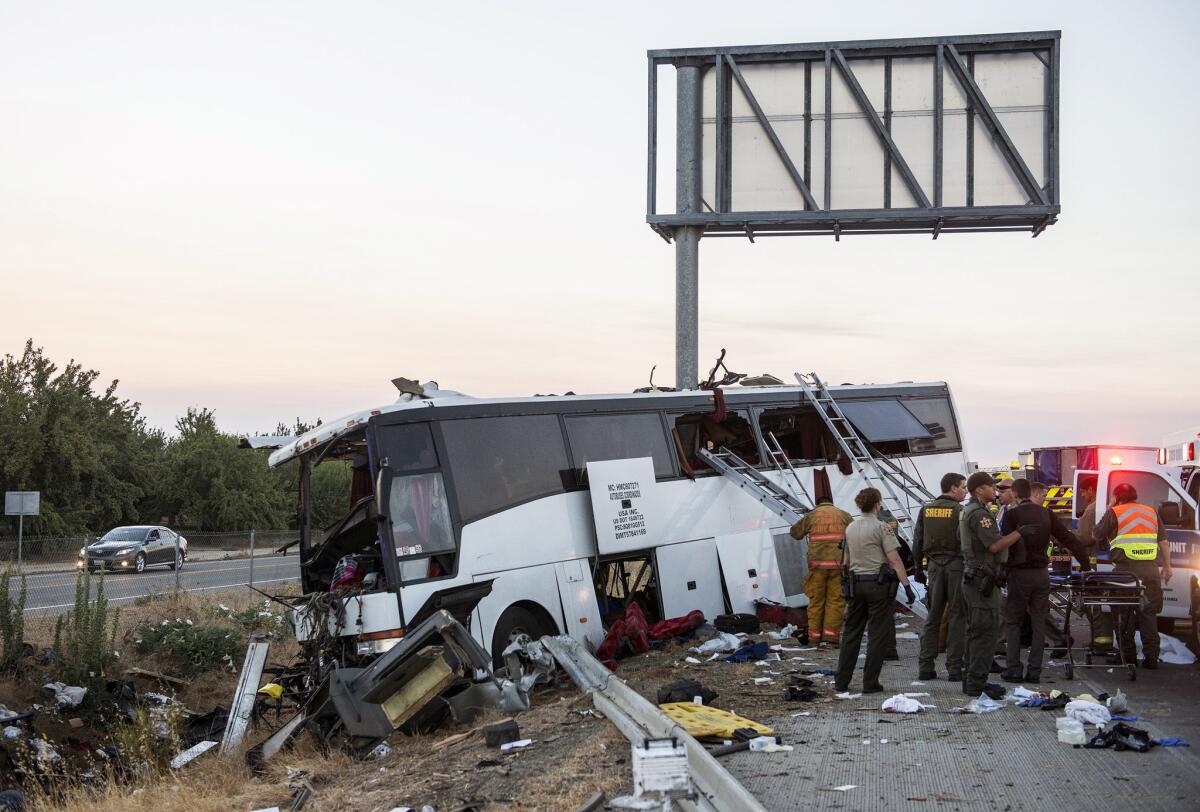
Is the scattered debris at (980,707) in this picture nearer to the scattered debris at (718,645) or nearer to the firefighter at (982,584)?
the firefighter at (982,584)

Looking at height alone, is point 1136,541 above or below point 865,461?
below

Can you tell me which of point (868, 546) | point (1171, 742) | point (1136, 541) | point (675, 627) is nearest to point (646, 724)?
point (868, 546)

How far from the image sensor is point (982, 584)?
9930mm

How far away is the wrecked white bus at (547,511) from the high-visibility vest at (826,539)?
1.94 meters

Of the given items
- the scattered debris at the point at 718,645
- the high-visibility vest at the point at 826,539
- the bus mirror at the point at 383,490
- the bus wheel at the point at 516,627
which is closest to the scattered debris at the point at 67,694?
the bus mirror at the point at 383,490

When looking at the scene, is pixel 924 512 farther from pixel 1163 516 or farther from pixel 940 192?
pixel 940 192

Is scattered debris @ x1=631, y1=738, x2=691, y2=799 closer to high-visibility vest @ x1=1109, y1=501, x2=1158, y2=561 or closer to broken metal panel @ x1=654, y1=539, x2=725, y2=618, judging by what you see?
high-visibility vest @ x1=1109, y1=501, x2=1158, y2=561

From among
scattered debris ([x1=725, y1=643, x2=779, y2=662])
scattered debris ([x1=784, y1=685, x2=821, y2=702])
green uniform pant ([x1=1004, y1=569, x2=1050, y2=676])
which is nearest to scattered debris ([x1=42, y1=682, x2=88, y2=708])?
scattered debris ([x1=725, y1=643, x2=779, y2=662])

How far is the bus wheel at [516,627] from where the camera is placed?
1218 cm

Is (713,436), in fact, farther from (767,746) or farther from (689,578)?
(767,746)

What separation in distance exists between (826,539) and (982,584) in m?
3.55

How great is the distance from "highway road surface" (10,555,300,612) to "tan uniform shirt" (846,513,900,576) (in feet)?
46.8

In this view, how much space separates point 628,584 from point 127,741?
18.9ft

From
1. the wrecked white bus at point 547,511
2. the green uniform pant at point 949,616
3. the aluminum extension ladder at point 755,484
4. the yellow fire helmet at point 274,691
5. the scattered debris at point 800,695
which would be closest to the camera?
the scattered debris at point 800,695
